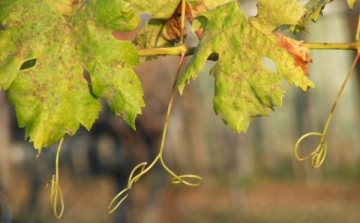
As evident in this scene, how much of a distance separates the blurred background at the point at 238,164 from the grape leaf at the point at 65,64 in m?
8.95

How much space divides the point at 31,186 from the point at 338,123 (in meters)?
3.32

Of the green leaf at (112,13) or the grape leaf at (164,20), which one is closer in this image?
the green leaf at (112,13)

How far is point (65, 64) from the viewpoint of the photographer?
1340mm

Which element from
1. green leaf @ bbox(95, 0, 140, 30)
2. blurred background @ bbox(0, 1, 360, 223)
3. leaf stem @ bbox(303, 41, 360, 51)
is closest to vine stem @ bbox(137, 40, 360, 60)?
leaf stem @ bbox(303, 41, 360, 51)

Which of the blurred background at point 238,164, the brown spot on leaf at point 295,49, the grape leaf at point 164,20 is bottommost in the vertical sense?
the blurred background at point 238,164

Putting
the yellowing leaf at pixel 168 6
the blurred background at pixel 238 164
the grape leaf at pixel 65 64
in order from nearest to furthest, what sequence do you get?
1. the grape leaf at pixel 65 64
2. the yellowing leaf at pixel 168 6
3. the blurred background at pixel 238 164

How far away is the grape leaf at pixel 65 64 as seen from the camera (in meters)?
1.33

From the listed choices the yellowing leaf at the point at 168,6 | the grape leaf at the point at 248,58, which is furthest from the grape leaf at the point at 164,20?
the grape leaf at the point at 248,58

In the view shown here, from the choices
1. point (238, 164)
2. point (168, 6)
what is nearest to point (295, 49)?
point (168, 6)

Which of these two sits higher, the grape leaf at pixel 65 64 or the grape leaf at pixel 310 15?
the grape leaf at pixel 310 15

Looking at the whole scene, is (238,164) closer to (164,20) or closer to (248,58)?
(164,20)

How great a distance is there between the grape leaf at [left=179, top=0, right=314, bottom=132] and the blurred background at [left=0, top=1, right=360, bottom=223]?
8905mm

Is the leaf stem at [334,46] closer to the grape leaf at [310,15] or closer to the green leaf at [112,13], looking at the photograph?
the grape leaf at [310,15]

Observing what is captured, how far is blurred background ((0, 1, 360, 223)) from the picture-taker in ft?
35.5
